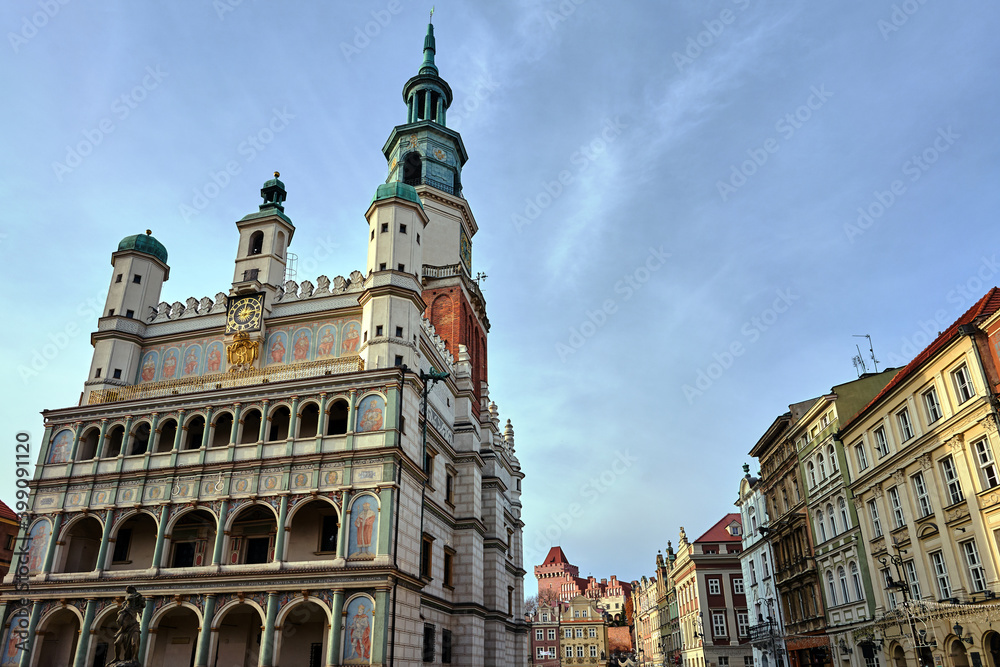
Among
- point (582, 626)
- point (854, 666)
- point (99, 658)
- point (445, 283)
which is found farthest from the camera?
point (582, 626)

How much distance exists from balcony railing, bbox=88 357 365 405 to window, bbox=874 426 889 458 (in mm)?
26048

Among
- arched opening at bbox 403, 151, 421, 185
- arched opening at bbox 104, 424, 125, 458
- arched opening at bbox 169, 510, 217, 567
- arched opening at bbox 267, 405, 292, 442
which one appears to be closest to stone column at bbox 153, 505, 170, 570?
arched opening at bbox 169, 510, 217, 567

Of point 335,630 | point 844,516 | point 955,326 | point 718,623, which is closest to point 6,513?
point 335,630

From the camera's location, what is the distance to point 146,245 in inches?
1689

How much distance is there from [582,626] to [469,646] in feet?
298

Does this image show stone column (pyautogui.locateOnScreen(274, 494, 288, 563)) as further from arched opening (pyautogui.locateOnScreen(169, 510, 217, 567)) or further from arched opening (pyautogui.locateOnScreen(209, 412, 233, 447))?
arched opening (pyautogui.locateOnScreen(209, 412, 233, 447))

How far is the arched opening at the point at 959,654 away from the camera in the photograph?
1089 inches

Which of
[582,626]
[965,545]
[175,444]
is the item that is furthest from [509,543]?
[582,626]

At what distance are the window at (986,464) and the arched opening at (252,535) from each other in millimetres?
29244

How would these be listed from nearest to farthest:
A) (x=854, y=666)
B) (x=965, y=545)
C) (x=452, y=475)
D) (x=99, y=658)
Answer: (x=965, y=545) < (x=99, y=658) < (x=854, y=666) < (x=452, y=475)

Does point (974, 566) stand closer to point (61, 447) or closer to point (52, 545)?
point (52, 545)

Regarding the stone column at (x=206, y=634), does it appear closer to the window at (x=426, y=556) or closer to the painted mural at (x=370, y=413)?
the painted mural at (x=370, y=413)

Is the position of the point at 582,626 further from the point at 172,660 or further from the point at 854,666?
the point at 172,660

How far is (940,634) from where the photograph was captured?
29.3 metres
